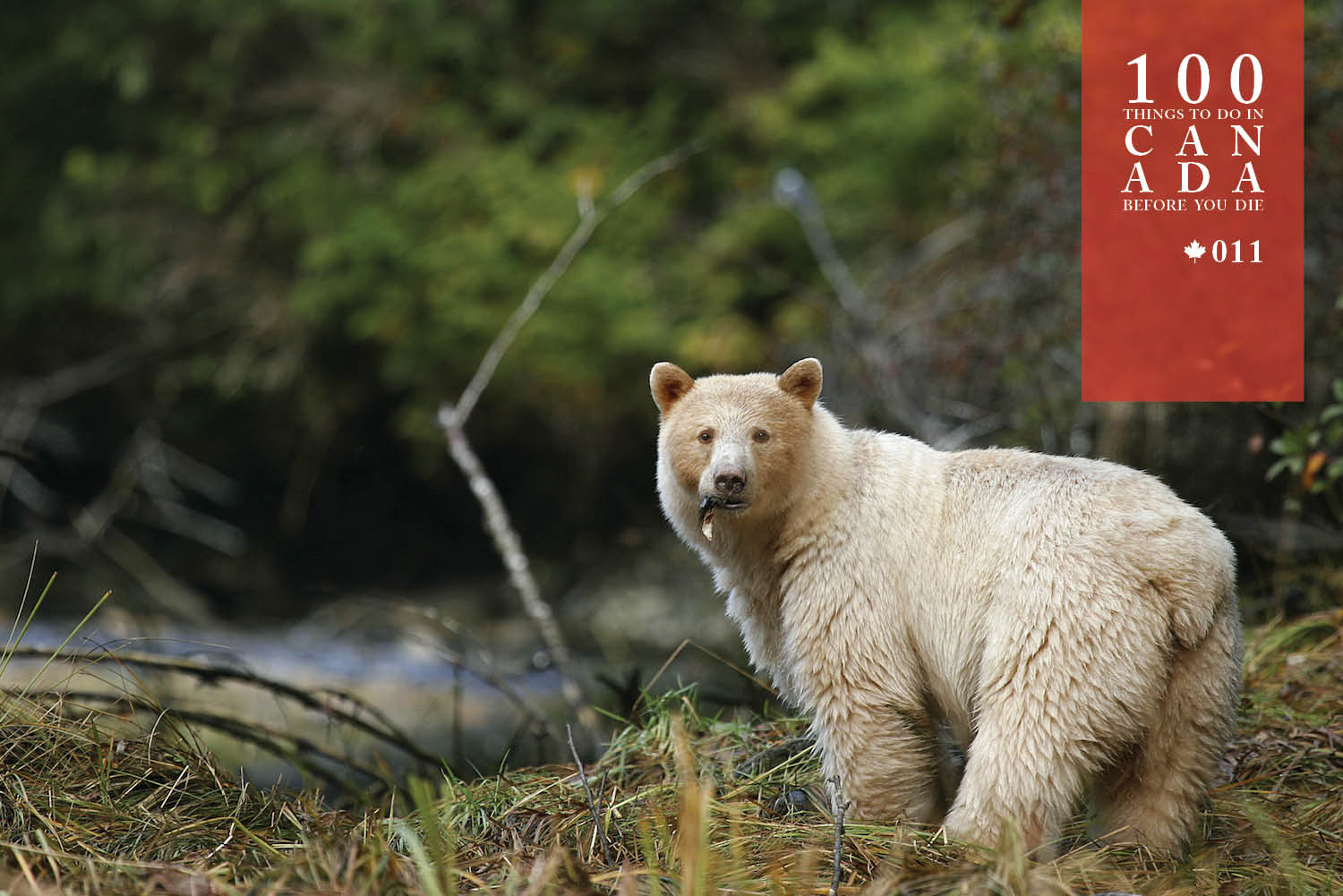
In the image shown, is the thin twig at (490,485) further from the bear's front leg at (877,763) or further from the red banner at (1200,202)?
the red banner at (1200,202)

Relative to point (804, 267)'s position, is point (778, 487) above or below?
below

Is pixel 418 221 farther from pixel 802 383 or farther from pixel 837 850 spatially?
pixel 837 850

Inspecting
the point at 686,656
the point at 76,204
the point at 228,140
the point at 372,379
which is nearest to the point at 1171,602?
the point at 686,656

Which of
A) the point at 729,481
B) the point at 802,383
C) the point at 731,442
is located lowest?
the point at 729,481

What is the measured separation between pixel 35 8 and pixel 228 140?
9.35 feet

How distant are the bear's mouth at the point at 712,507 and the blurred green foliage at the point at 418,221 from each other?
7.16 m

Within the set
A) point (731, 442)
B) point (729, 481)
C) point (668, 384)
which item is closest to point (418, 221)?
point (668, 384)

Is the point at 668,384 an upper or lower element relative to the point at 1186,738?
upper

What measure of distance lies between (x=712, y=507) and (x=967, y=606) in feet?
2.74

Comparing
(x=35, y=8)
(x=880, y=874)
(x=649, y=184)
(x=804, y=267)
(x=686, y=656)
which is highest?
(x=35, y=8)

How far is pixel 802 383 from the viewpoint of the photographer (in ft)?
12.6

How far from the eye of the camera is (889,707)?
3566 millimetres

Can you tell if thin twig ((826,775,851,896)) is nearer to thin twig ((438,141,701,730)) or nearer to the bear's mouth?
the bear's mouth

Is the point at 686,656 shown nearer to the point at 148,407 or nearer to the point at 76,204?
the point at 148,407
